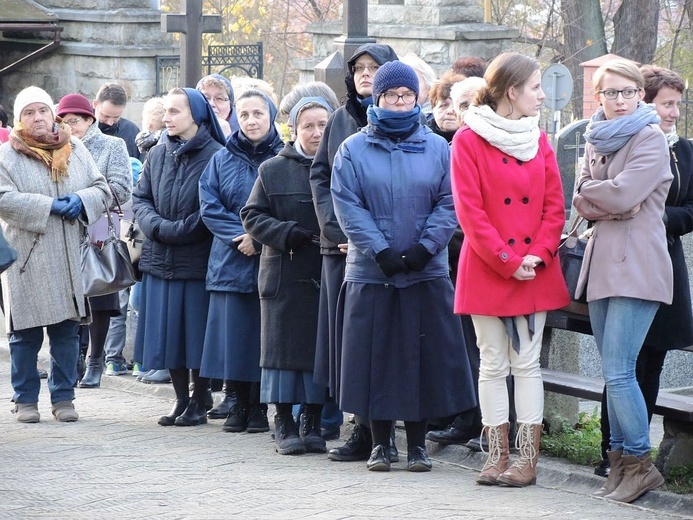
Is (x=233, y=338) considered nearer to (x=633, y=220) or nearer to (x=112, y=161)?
(x=112, y=161)

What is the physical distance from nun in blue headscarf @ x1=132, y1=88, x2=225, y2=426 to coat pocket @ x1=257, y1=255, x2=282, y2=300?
71 centimetres

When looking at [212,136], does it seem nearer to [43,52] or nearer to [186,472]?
[186,472]

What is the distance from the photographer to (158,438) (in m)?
7.82

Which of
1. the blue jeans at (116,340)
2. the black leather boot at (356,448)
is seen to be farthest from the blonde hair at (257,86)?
the black leather boot at (356,448)

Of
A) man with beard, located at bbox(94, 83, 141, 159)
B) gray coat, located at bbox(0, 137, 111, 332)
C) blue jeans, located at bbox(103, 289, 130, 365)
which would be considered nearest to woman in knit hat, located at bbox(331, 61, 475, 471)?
gray coat, located at bbox(0, 137, 111, 332)

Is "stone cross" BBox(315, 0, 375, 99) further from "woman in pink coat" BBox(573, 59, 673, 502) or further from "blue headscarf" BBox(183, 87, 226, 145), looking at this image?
"woman in pink coat" BBox(573, 59, 673, 502)

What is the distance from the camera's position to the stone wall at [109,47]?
17688 millimetres

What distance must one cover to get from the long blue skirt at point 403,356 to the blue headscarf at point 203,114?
1.93 meters

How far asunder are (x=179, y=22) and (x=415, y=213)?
5.16 meters

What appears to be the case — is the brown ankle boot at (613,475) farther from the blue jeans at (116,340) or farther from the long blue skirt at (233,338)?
the blue jeans at (116,340)

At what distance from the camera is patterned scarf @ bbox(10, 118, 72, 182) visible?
27.0 feet

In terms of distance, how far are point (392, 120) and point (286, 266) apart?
1.10 metres

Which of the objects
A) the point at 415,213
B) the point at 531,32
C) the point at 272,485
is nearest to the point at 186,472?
the point at 272,485

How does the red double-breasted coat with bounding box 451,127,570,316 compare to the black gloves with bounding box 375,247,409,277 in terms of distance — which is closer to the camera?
the red double-breasted coat with bounding box 451,127,570,316
